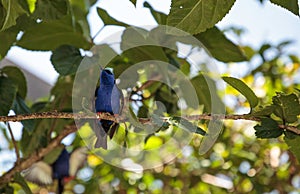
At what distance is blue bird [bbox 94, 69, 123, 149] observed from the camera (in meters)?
0.65

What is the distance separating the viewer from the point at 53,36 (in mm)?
840

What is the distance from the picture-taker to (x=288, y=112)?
1.86 ft

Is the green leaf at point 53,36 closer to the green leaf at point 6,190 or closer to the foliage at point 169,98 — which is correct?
the foliage at point 169,98

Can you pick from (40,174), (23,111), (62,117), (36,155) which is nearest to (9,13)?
(62,117)

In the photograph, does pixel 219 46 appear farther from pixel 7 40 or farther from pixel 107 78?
pixel 7 40

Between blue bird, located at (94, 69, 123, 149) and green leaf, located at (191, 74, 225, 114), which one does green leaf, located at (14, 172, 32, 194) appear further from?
green leaf, located at (191, 74, 225, 114)

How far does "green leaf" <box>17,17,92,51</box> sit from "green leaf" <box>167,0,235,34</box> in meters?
0.34

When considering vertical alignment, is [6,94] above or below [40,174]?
above

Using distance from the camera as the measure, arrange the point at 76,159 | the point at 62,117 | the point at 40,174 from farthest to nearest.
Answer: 1. the point at 76,159
2. the point at 40,174
3. the point at 62,117

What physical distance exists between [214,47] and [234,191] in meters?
0.39

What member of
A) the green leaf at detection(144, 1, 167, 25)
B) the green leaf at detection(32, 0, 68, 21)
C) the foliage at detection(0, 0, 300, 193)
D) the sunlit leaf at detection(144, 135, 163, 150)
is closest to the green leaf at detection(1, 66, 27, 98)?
the foliage at detection(0, 0, 300, 193)

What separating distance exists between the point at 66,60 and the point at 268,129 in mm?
309

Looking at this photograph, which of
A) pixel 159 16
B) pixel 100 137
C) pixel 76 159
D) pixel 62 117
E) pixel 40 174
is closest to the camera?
pixel 62 117

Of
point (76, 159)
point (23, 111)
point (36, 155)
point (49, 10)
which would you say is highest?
point (49, 10)
